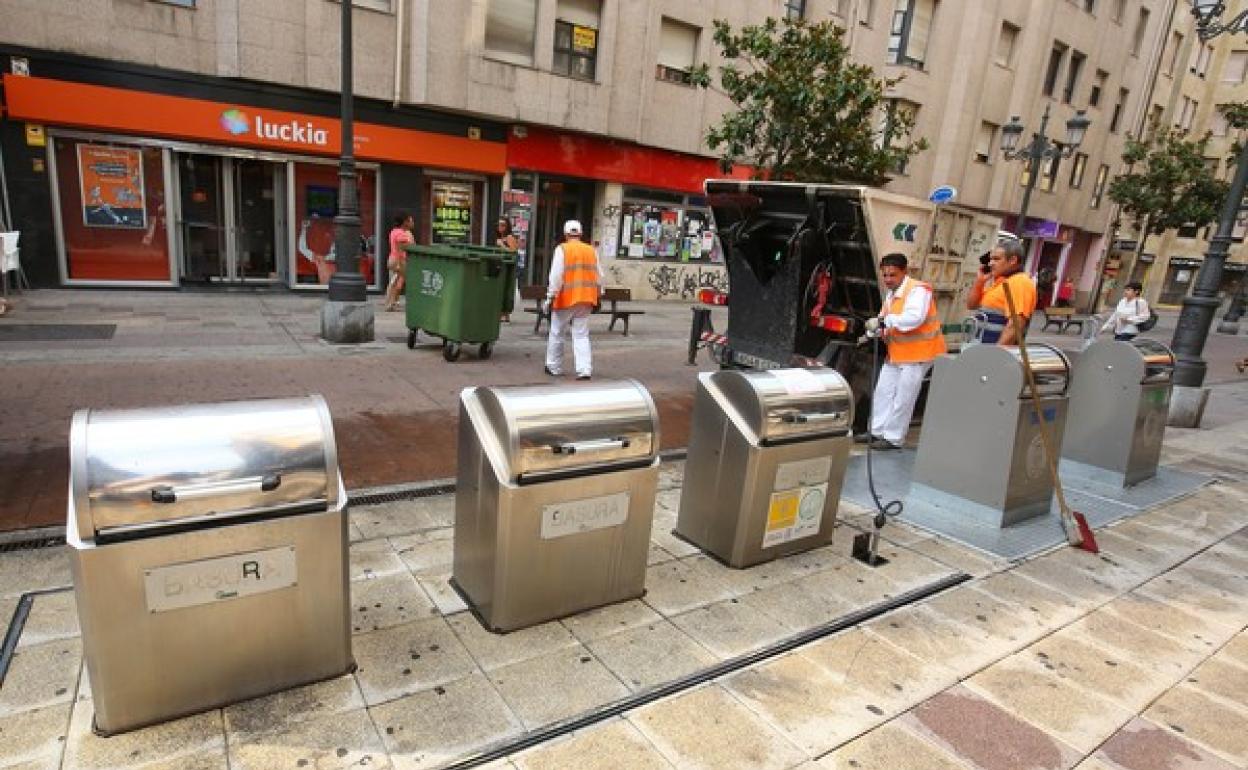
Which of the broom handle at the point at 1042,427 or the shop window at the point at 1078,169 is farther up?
the shop window at the point at 1078,169

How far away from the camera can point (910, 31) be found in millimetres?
22109

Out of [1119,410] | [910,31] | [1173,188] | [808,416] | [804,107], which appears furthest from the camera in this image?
[1173,188]

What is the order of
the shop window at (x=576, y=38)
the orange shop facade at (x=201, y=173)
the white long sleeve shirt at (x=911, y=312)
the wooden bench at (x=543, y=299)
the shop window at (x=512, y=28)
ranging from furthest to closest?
the shop window at (x=576, y=38)
the shop window at (x=512, y=28)
the wooden bench at (x=543, y=299)
the orange shop facade at (x=201, y=173)
the white long sleeve shirt at (x=911, y=312)

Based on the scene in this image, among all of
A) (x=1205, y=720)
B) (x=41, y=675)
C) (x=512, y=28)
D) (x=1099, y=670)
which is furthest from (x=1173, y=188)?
(x=41, y=675)

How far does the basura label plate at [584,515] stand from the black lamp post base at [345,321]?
742cm

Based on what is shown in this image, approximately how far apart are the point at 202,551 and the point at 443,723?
108 centimetres

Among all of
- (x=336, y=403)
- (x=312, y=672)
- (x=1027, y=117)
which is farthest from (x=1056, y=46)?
(x=312, y=672)

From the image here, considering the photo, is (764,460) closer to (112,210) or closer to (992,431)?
(992,431)

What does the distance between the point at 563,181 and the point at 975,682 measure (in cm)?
1585

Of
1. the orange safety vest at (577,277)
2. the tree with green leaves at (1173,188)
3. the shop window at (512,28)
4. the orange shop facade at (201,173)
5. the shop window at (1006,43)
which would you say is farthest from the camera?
the shop window at (1006,43)

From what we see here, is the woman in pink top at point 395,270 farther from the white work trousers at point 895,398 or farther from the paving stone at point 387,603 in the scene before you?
the paving stone at point 387,603

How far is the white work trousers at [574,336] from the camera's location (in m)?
8.53

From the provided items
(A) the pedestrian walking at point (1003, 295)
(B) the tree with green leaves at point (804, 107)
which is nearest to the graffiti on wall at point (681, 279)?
(B) the tree with green leaves at point (804, 107)

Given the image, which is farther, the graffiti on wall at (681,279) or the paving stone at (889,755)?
the graffiti on wall at (681,279)
